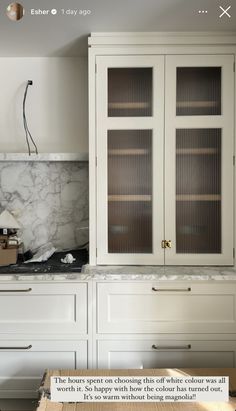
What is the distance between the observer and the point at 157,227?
1998 mm

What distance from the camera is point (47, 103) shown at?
2.33 metres

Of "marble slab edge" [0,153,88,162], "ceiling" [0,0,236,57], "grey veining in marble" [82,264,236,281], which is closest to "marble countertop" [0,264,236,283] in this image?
"grey veining in marble" [82,264,236,281]

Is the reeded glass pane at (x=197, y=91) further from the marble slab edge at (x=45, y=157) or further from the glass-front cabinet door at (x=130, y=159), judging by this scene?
the marble slab edge at (x=45, y=157)

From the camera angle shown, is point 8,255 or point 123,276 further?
point 8,255

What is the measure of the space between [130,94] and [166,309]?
45.5 inches

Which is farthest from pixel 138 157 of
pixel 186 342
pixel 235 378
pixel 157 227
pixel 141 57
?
pixel 235 378

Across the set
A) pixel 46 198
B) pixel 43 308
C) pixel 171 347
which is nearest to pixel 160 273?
pixel 171 347

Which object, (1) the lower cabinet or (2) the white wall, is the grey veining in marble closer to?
(1) the lower cabinet

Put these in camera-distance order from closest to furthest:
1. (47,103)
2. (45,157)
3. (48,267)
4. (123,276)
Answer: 1. (123,276)
2. (48,267)
3. (45,157)
4. (47,103)

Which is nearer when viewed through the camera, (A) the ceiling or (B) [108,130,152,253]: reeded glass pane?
(A) the ceiling

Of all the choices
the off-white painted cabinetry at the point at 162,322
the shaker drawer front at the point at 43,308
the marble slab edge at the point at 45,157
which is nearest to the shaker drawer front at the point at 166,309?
the off-white painted cabinetry at the point at 162,322

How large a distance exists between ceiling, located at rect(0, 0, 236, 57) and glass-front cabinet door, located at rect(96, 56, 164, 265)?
172 mm

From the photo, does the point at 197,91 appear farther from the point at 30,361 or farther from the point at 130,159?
the point at 30,361

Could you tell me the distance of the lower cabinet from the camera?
1846mm
